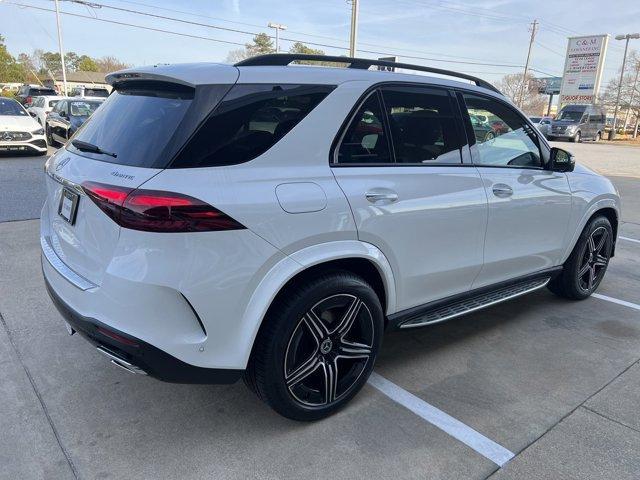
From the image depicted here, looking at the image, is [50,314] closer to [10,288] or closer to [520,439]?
[10,288]

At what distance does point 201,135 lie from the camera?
221cm

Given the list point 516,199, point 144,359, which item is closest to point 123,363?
point 144,359

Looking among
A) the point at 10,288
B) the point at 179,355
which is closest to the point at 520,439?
the point at 179,355

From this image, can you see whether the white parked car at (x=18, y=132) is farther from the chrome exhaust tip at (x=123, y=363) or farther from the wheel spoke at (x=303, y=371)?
the wheel spoke at (x=303, y=371)

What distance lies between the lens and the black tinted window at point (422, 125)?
2910mm

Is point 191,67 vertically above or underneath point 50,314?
above

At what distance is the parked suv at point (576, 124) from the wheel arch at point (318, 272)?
1329 inches

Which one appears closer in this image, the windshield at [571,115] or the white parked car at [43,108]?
the white parked car at [43,108]

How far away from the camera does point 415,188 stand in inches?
113

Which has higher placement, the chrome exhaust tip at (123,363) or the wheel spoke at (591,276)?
the chrome exhaust tip at (123,363)

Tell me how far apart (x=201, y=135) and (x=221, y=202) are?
327mm

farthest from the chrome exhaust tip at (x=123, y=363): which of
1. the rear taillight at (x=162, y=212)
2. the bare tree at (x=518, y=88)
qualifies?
the bare tree at (x=518, y=88)

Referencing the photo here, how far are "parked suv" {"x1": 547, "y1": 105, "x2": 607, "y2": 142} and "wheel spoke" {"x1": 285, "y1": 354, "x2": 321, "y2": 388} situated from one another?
34.2 metres

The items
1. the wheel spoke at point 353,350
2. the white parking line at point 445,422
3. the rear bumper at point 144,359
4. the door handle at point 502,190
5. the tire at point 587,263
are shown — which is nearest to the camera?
the rear bumper at point 144,359
